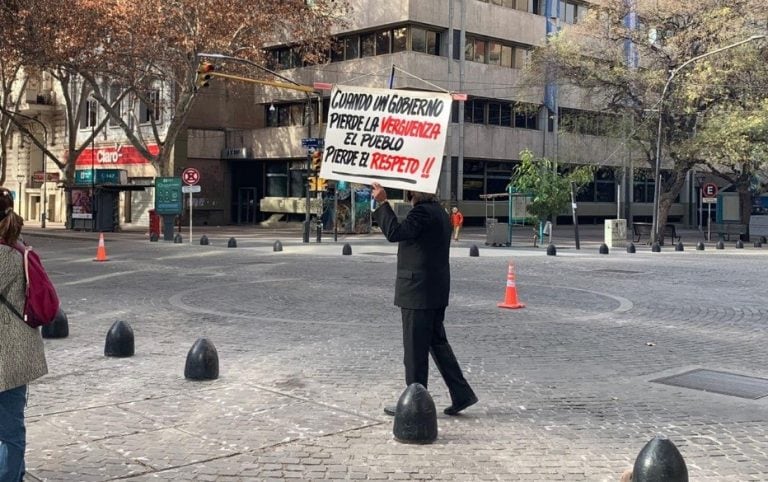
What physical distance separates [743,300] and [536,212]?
15666mm

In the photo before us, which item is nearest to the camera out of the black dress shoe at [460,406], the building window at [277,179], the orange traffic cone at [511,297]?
the black dress shoe at [460,406]

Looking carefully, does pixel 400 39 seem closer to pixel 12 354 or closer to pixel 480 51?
pixel 480 51

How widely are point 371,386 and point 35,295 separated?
3590mm

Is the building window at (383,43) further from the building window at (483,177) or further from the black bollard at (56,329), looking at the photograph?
the black bollard at (56,329)

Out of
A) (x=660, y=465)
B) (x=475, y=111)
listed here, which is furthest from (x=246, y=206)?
(x=660, y=465)

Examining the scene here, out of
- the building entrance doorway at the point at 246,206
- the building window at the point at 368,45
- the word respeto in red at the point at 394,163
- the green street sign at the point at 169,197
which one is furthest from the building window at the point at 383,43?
the word respeto in red at the point at 394,163

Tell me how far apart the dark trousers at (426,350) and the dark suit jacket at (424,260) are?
0.10 meters

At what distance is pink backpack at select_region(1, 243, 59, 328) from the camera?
13.1 ft

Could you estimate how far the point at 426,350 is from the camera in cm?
579

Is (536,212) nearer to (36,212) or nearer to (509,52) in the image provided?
(509,52)

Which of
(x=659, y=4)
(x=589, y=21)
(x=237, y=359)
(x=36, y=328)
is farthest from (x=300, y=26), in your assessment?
(x=36, y=328)

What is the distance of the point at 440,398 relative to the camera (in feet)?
21.8

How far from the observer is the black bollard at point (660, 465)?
407cm

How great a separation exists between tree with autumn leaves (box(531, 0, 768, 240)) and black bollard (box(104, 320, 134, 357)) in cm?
2434
